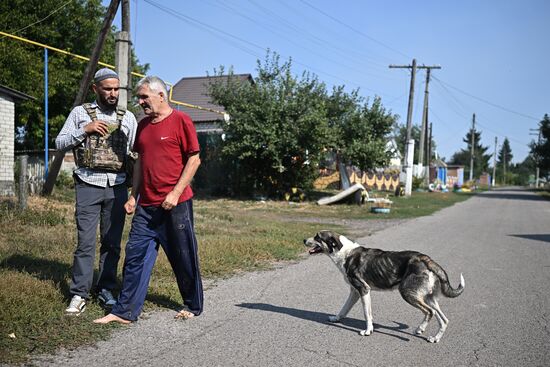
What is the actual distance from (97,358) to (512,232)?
12.9 metres

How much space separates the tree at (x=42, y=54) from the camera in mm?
19500

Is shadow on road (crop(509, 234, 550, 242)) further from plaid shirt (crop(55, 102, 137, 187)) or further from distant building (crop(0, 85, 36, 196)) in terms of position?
distant building (crop(0, 85, 36, 196))

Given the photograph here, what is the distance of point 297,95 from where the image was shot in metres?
21.7

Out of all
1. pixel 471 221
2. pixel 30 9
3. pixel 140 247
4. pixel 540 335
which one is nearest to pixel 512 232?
pixel 471 221

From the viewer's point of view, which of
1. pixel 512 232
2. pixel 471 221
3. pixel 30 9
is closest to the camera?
pixel 512 232

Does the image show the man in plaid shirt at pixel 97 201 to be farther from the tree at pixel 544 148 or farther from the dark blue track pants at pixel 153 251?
the tree at pixel 544 148

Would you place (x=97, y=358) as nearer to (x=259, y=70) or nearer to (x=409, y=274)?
(x=409, y=274)

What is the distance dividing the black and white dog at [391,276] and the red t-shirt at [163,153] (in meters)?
1.57

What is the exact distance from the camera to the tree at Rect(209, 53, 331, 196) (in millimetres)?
20688

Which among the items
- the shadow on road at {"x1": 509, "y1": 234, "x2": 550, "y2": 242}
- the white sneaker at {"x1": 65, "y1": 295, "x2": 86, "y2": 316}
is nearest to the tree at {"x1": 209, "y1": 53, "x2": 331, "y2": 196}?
the shadow on road at {"x1": 509, "y1": 234, "x2": 550, "y2": 242}

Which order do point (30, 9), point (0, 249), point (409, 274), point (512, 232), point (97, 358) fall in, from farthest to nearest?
point (30, 9)
point (512, 232)
point (0, 249)
point (409, 274)
point (97, 358)

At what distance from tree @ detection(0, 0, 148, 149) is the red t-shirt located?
16764 millimetres

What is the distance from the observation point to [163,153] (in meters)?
4.79

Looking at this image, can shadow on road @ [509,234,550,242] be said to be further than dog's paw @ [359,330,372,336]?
Yes
